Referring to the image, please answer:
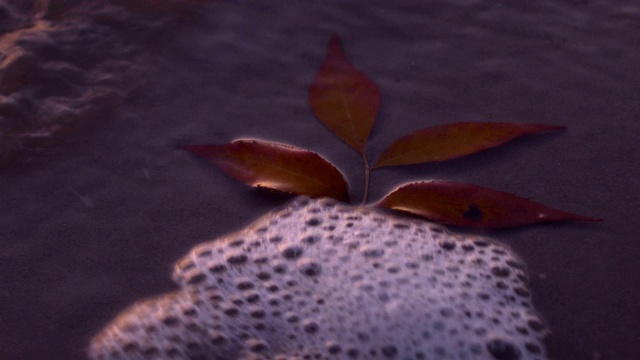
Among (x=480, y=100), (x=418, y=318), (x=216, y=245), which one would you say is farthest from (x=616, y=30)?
(x=216, y=245)

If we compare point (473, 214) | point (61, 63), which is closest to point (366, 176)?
point (473, 214)

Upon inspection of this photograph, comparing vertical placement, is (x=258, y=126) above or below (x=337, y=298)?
above

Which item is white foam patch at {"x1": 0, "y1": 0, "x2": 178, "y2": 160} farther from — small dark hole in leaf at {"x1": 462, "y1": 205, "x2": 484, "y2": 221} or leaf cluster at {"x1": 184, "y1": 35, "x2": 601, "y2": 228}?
small dark hole in leaf at {"x1": 462, "y1": 205, "x2": 484, "y2": 221}

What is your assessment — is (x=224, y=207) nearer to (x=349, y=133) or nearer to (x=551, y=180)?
(x=349, y=133)

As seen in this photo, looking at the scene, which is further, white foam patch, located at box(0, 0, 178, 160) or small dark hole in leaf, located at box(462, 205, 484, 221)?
white foam patch, located at box(0, 0, 178, 160)

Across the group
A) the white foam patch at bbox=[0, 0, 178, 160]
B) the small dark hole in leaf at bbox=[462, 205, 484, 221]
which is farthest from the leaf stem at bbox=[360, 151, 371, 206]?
the white foam patch at bbox=[0, 0, 178, 160]

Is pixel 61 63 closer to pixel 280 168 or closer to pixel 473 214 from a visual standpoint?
pixel 280 168
